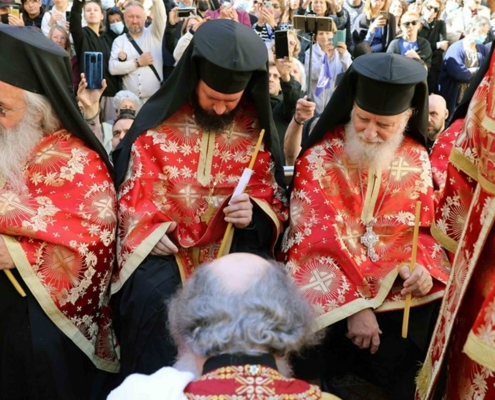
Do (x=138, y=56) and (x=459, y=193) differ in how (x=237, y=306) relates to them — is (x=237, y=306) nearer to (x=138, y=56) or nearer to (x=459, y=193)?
(x=459, y=193)

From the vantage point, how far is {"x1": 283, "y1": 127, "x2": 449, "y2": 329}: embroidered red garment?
12.6 ft

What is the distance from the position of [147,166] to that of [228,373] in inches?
87.1

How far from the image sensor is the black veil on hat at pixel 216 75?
401 cm

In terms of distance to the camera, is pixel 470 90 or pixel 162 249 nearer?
pixel 470 90

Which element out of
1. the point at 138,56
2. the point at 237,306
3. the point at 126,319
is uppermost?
the point at 237,306

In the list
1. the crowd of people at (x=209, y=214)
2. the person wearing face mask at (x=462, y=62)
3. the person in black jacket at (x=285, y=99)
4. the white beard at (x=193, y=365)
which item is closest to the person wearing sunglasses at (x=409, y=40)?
the person wearing face mask at (x=462, y=62)

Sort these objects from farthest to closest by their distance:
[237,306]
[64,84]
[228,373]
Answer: [64,84]
[237,306]
[228,373]

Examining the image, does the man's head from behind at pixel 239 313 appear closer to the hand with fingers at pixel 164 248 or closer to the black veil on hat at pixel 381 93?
the hand with fingers at pixel 164 248

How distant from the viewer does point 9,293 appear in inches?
149

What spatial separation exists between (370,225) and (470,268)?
3.97 feet

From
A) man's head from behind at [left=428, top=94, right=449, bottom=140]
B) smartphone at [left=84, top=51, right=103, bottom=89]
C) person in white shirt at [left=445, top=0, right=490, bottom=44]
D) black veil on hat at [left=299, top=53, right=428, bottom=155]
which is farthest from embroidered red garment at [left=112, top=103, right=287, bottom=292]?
person in white shirt at [left=445, top=0, right=490, bottom=44]

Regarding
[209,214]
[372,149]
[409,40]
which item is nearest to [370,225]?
[372,149]

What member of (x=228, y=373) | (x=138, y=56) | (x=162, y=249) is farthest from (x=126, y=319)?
(x=138, y=56)

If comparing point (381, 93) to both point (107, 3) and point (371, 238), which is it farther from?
point (107, 3)
